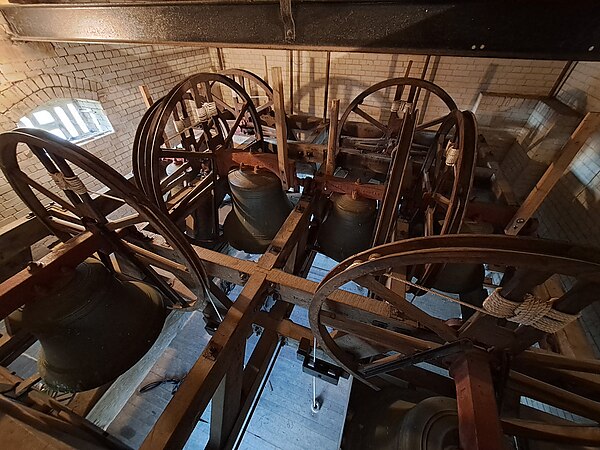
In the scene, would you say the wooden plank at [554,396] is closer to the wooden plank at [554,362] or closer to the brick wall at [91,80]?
the wooden plank at [554,362]

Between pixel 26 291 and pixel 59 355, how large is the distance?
0.95 feet

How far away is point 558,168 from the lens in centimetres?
158

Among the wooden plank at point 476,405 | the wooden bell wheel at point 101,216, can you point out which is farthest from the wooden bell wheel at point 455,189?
the wooden bell wheel at point 101,216

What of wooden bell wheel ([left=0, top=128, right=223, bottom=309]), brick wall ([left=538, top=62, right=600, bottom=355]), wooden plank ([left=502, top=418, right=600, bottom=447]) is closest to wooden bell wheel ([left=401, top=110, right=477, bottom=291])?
wooden plank ([left=502, top=418, right=600, bottom=447])

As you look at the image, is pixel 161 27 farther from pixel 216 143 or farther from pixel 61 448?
pixel 61 448

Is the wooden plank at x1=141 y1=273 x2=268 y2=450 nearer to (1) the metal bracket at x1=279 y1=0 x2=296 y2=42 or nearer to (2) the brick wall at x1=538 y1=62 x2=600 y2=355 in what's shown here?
(1) the metal bracket at x1=279 y1=0 x2=296 y2=42

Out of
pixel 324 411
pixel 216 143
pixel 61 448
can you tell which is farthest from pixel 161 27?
pixel 324 411

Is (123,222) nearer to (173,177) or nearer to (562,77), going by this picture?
(173,177)

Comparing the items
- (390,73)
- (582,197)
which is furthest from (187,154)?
(390,73)

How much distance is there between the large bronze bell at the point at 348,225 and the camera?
6.97ft

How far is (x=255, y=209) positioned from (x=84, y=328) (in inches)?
53.3

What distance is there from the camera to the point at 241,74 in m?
3.53

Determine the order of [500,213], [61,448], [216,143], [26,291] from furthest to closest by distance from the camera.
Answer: [216,143]
[500,213]
[26,291]
[61,448]

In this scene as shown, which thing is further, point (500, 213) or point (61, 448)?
point (500, 213)
